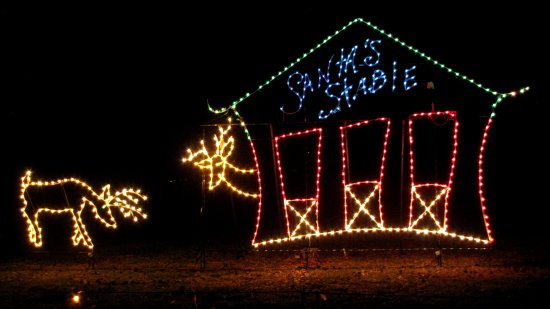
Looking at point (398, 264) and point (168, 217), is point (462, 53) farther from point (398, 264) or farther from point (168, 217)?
point (168, 217)

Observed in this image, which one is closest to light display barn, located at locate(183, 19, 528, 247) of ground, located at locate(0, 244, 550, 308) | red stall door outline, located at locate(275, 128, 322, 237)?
red stall door outline, located at locate(275, 128, 322, 237)

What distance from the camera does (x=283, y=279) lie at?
6.78m

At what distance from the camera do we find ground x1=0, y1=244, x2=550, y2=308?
18.8 feet

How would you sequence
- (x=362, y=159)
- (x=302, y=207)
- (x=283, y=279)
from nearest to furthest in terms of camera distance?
1. (x=283, y=279)
2. (x=362, y=159)
3. (x=302, y=207)

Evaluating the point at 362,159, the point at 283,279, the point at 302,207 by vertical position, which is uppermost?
the point at 362,159

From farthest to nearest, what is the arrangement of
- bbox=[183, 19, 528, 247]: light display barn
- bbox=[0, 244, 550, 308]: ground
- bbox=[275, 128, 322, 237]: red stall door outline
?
1. bbox=[183, 19, 528, 247]: light display barn
2. bbox=[275, 128, 322, 237]: red stall door outline
3. bbox=[0, 244, 550, 308]: ground

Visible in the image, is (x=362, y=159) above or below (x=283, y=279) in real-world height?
above

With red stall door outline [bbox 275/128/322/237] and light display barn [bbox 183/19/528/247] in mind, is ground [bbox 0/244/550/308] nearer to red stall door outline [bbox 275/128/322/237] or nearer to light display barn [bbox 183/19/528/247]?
red stall door outline [bbox 275/128/322/237]

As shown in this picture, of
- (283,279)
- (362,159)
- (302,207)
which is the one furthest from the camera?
(302,207)

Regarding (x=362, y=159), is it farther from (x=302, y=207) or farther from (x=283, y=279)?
(x=283, y=279)

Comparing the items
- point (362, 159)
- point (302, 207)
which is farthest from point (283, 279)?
point (362, 159)

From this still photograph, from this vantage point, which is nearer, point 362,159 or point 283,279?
point 283,279

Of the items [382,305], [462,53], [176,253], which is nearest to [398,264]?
[382,305]

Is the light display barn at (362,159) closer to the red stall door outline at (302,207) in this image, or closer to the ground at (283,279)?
the red stall door outline at (302,207)
